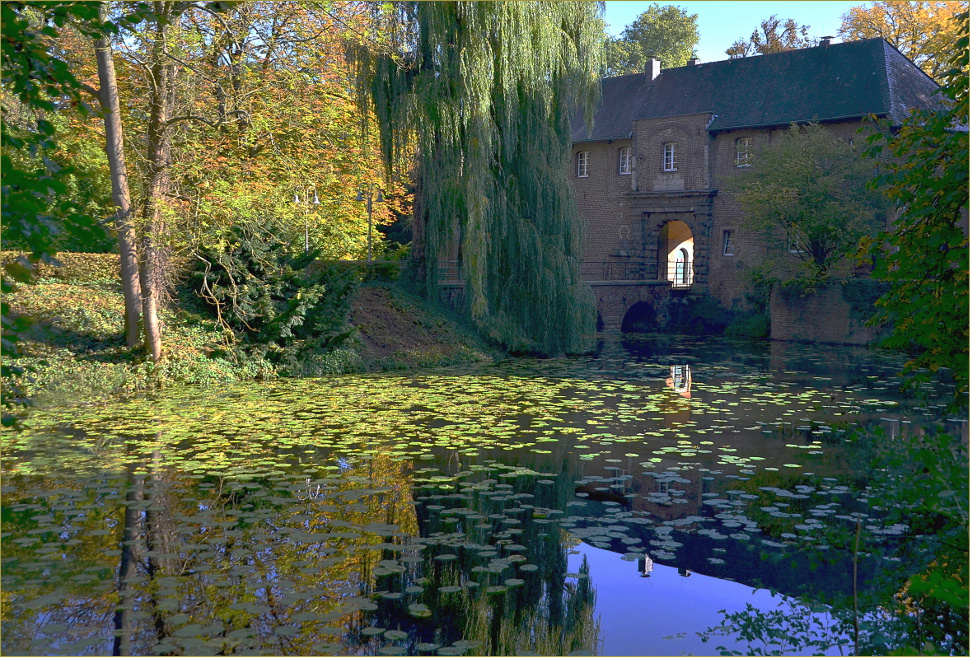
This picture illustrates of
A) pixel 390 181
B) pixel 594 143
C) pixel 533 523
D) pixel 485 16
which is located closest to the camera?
pixel 533 523

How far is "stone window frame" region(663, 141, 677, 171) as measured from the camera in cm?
3731

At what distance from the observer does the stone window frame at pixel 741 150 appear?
35.1m

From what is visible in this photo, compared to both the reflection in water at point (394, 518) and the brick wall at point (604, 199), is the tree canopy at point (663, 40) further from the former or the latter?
the reflection in water at point (394, 518)

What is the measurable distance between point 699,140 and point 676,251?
36.4 feet

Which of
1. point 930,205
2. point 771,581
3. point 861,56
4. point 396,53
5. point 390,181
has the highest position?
point 861,56

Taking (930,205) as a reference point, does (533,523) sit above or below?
below

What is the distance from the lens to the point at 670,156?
37.6 metres

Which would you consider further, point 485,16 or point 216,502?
point 485,16

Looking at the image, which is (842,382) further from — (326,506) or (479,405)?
(326,506)

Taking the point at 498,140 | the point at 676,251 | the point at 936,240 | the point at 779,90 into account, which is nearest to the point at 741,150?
the point at 779,90

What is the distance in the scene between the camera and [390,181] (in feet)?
66.9

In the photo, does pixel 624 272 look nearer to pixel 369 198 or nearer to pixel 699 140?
pixel 699 140

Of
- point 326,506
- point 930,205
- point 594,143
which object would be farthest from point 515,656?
point 594,143

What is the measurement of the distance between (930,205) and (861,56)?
31.0 metres
